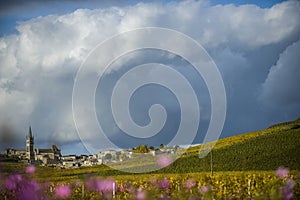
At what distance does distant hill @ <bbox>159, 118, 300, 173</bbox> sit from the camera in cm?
3175

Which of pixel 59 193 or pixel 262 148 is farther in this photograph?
pixel 262 148

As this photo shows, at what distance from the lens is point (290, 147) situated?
34438 mm

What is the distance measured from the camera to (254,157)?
33.8 meters

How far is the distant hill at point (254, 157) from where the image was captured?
31755mm

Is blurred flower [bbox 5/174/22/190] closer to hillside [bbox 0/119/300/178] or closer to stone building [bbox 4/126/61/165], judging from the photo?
hillside [bbox 0/119/300/178]

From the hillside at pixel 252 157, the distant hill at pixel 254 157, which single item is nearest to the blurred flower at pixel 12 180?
the hillside at pixel 252 157

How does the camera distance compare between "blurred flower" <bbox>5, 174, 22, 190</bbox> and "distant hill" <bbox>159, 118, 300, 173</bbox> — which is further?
"distant hill" <bbox>159, 118, 300, 173</bbox>

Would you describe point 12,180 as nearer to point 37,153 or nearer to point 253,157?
point 253,157

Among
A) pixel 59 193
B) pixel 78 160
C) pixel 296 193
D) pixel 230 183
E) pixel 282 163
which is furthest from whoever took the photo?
pixel 78 160

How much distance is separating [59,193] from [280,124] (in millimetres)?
48123

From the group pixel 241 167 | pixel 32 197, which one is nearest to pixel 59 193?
pixel 32 197

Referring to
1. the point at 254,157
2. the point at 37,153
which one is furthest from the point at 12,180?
the point at 37,153

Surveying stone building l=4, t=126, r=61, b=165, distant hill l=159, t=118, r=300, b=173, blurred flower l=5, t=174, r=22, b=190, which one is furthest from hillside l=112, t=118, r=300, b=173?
stone building l=4, t=126, r=61, b=165

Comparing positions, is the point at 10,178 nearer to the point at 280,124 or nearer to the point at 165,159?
the point at 165,159
